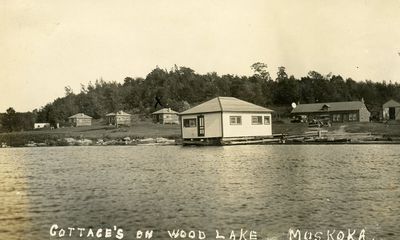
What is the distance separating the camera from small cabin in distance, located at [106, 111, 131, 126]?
6706cm

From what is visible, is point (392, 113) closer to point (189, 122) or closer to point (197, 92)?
point (197, 92)

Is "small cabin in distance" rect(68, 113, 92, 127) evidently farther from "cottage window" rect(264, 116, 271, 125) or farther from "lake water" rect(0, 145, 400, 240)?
"lake water" rect(0, 145, 400, 240)

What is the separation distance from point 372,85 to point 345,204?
8613cm

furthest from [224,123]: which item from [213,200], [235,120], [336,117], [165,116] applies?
[336,117]

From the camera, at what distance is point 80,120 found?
238 feet

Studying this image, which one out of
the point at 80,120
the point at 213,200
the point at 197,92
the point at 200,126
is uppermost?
the point at 197,92

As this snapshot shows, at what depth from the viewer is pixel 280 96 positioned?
272 feet

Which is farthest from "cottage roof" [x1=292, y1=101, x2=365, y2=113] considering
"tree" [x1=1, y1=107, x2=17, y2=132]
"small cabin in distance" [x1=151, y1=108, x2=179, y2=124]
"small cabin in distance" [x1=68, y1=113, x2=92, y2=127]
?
"tree" [x1=1, y1=107, x2=17, y2=132]

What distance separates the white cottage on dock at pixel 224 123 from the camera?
3891 centimetres

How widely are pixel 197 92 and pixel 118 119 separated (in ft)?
77.3

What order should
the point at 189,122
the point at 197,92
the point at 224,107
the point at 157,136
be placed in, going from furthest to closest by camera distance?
1. the point at 197,92
2. the point at 157,136
3. the point at 189,122
4. the point at 224,107

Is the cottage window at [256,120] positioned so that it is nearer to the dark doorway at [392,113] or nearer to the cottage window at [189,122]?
the cottage window at [189,122]

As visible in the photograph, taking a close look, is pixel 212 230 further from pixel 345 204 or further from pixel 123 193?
pixel 123 193

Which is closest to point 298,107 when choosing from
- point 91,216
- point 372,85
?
point 372,85
